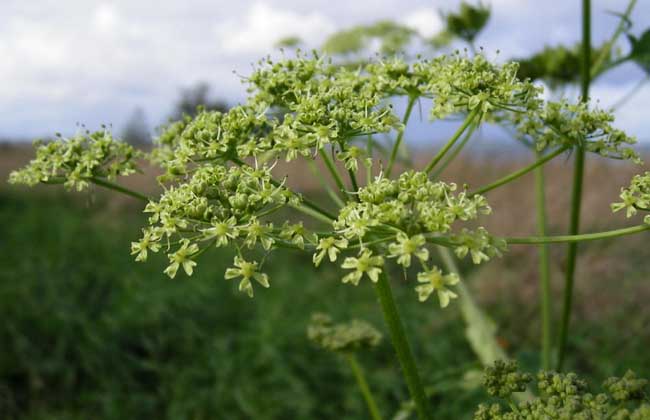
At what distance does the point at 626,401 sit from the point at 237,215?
135 centimetres

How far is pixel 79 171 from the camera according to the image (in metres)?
2.60

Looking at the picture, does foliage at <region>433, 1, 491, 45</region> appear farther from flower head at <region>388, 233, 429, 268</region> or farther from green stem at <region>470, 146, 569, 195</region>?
flower head at <region>388, 233, 429, 268</region>

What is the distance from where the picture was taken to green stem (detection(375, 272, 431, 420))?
6.96 ft

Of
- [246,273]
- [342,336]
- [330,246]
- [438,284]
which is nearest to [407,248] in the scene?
[438,284]

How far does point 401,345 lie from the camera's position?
2162 mm

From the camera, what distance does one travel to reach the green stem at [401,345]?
2.12 meters

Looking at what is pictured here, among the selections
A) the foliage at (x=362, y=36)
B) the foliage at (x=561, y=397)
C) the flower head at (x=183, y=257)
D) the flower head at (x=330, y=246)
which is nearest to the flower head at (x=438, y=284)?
the flower head at (x=330, y=246)

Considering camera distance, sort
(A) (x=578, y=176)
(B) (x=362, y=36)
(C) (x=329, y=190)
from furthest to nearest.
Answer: (B) (x=362, y=36)
(A) (x=578, y=176)
(C) (x=329, y=190)

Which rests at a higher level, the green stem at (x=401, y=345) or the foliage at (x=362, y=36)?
the foliage at (x=362, y=36)

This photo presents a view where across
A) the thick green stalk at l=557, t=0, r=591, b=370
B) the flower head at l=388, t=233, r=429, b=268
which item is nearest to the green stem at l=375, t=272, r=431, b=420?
the flower head at l=388, t=233, r=429, b=268

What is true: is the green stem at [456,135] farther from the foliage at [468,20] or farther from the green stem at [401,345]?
the foliage at [468,20]

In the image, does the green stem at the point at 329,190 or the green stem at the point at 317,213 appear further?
the green stem at the point at 329,190

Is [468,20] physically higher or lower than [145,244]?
higher

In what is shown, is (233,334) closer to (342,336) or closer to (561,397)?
(342,336)
